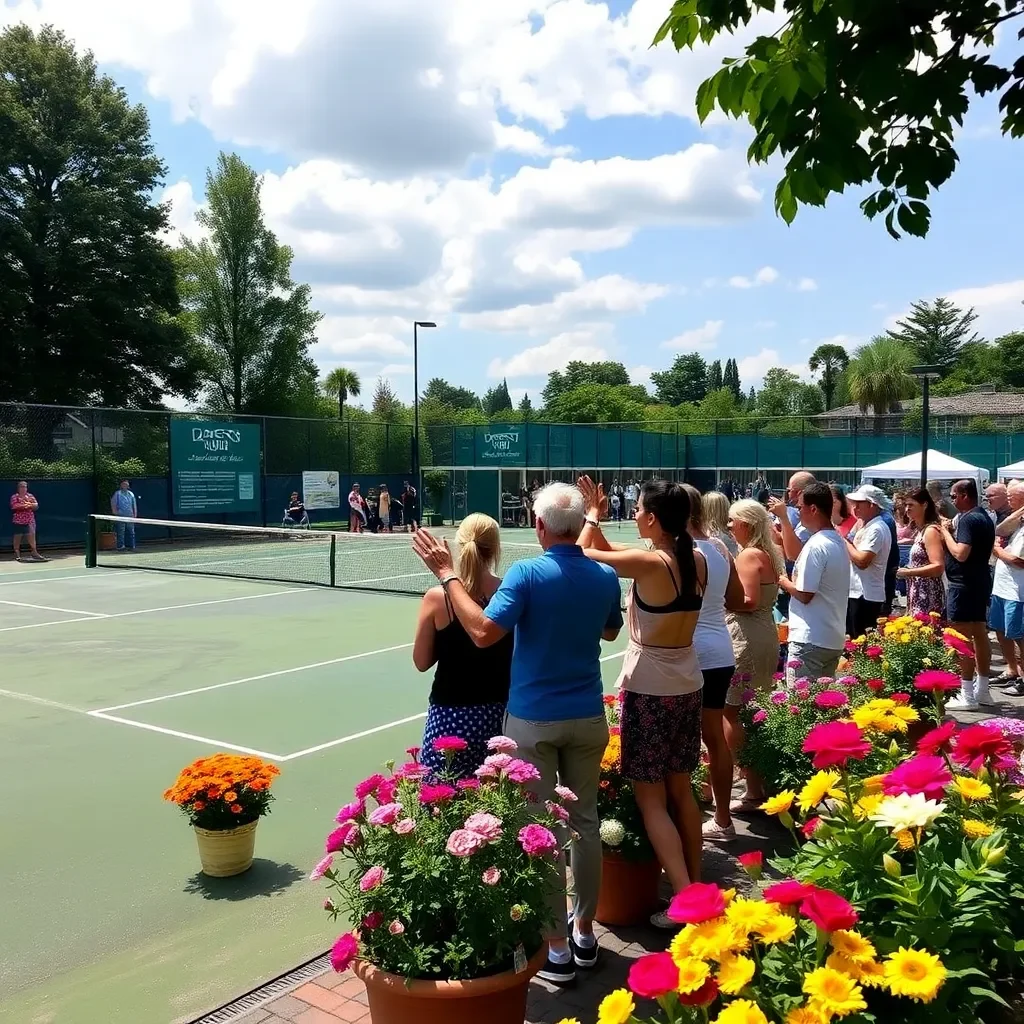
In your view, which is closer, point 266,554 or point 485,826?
point 485,826

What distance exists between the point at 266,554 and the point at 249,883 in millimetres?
20264

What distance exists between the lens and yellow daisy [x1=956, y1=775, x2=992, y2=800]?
96.0 inches

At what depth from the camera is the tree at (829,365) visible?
4380 inches

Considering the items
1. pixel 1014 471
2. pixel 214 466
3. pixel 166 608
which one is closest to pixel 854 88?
pixel 166 608

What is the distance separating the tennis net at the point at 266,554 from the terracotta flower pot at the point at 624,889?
11759 mm

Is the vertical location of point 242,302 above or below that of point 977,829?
above

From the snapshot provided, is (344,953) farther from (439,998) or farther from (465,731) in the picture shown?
(465,731)

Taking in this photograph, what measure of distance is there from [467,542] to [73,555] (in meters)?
22.6

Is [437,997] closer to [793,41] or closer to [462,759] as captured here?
[462,759]

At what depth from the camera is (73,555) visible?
78.0 feet

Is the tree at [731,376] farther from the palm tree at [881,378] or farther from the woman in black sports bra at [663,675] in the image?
the woman in black sports bra at [663,675]

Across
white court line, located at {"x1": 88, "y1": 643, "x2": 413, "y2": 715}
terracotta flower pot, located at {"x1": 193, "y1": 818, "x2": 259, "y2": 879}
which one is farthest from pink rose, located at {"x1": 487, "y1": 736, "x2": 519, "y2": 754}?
white court line, located at {"x1": 88, "y1": 643, "x2": 413, "y2": 715}

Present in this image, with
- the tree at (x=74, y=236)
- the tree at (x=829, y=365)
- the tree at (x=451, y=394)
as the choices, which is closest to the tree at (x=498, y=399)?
the tree at (x=451, y=394)

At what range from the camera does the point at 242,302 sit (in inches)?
1859
